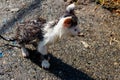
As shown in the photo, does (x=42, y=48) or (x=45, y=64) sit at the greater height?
(x=42, y=48)

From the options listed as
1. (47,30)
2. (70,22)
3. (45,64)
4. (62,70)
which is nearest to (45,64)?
(45,64)

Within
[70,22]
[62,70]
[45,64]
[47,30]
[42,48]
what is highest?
[70,22]

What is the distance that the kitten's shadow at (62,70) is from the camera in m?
3.95

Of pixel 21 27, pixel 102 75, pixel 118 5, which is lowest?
pixel 102 75

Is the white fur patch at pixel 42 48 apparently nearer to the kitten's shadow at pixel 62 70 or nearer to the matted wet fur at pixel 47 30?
the matted wet fur at pixel 47 30

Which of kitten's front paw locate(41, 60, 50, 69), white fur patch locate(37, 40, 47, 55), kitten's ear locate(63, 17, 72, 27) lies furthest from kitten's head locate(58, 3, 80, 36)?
kitten's front paw locate(41, 60, 50, 69)

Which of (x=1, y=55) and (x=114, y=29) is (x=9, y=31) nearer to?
(x=1, y=55)

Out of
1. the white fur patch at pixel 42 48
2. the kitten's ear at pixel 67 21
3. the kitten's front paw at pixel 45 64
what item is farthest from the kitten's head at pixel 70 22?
the kitten's front paw at pixel 45 64

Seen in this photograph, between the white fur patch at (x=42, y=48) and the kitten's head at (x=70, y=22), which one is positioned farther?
the white fur patch at (x=42, y=48)

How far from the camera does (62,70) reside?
4035mm

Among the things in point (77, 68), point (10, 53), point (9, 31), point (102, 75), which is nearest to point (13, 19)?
point (9, 31)

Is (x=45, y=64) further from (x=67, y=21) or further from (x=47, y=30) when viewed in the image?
(x=67, y=21)

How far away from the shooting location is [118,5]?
5246 mm

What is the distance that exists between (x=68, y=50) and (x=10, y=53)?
0.82 m
